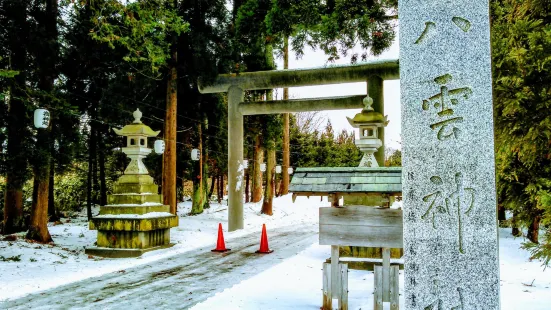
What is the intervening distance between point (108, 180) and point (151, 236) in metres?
16.2

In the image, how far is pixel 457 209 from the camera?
3.95 metres

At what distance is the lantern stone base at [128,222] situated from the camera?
34.9 ft

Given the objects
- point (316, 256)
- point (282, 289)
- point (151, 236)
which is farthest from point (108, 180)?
point (282, 289)

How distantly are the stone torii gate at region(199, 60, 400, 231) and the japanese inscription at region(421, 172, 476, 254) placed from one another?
8209 millimetres

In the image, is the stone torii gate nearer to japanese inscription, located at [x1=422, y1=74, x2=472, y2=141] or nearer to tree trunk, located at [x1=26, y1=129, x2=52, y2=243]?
tree trunk, located at [x1=26, y1=129, x2=52, y2=243]

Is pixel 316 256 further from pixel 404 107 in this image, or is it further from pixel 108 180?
pixel 108 180

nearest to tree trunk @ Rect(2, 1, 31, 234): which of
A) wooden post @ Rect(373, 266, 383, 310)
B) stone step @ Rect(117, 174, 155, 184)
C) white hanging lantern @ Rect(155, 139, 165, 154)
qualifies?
stone step @ Rect(117, 174, 155, 184)

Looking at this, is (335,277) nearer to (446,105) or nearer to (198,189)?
(446,105)

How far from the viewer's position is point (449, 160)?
4016 millimetres

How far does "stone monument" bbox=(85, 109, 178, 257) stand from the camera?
10.7 metres

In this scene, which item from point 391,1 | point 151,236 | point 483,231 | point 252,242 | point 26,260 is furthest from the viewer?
point 252,242

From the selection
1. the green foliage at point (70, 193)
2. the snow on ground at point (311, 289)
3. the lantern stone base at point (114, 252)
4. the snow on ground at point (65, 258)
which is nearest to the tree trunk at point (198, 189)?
the snow on ground at point (65, 258)

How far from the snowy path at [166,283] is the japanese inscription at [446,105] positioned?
14.1ft

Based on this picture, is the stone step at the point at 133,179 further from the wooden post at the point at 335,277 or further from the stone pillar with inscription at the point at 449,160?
the stone pillar with inscription at the point at 449,160
